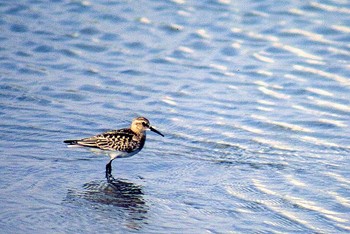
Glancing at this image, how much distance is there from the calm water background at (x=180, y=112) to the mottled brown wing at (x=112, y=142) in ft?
1.05

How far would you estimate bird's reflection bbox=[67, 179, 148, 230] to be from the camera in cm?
1116

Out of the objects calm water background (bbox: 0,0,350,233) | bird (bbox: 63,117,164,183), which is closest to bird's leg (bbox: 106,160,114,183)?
bird (bbox: 63,117,164,183)

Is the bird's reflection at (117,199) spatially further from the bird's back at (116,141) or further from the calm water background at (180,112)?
the bird's back at (116,141)

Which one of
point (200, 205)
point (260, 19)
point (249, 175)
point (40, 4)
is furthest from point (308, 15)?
point (200, 205)

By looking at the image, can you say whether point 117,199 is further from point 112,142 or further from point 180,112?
point 180,112

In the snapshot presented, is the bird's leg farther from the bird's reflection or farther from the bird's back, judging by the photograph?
the bird's back

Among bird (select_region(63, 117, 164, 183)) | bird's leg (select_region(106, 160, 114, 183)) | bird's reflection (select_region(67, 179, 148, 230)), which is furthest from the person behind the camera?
bird (select_region(63, 117, 164, 183))

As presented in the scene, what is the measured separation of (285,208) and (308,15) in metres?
9.84

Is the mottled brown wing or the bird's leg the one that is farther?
the mottled brown wing

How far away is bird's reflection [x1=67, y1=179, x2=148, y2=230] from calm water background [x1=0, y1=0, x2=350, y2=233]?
0.03 m

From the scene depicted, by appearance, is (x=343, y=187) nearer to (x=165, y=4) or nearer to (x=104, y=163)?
(x=104, y=163)

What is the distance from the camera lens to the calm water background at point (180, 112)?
37.6ft

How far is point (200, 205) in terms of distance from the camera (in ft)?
38.1

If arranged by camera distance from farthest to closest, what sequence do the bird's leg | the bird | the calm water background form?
the bird
the bird's leg
the calm water background
